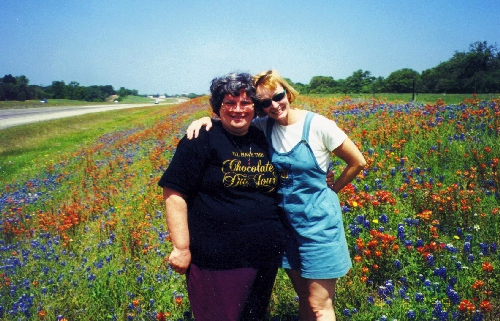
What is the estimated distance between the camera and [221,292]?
7.60 ft

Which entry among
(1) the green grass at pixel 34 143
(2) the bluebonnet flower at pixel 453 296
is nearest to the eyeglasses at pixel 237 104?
(2) the bluebonnet flower at pixel 453 296

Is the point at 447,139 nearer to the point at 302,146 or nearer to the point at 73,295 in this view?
the point at 302,146

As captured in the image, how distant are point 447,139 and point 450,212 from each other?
7.46 feet

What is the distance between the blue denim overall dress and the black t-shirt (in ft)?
0.59

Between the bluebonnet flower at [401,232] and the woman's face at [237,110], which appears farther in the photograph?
the bluebonnet flower at [401,232]

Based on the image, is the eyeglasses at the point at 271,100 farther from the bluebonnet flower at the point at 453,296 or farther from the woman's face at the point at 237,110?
the bluebonnet flower at the point at 453,296

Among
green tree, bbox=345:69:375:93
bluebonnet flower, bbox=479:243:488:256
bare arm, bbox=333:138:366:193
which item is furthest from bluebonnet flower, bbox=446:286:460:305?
green tree, bbox=345:69:375:93

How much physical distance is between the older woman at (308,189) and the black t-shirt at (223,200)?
20 centimetres

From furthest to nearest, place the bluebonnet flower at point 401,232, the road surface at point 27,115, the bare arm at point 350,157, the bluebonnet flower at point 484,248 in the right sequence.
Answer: the road surface at point 27,115 < the bluebonnet flower at point 401,232 < the bluebonnet flower at point 484,248 < the bare arm at point 350,157

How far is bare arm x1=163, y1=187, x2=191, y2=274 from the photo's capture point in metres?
2.31

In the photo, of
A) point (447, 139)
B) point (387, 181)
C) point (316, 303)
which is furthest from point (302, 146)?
point (447, 139)

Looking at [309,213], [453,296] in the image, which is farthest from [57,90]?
[453,296]

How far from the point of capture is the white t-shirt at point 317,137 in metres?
2.46

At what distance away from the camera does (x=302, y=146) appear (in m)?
2.48
